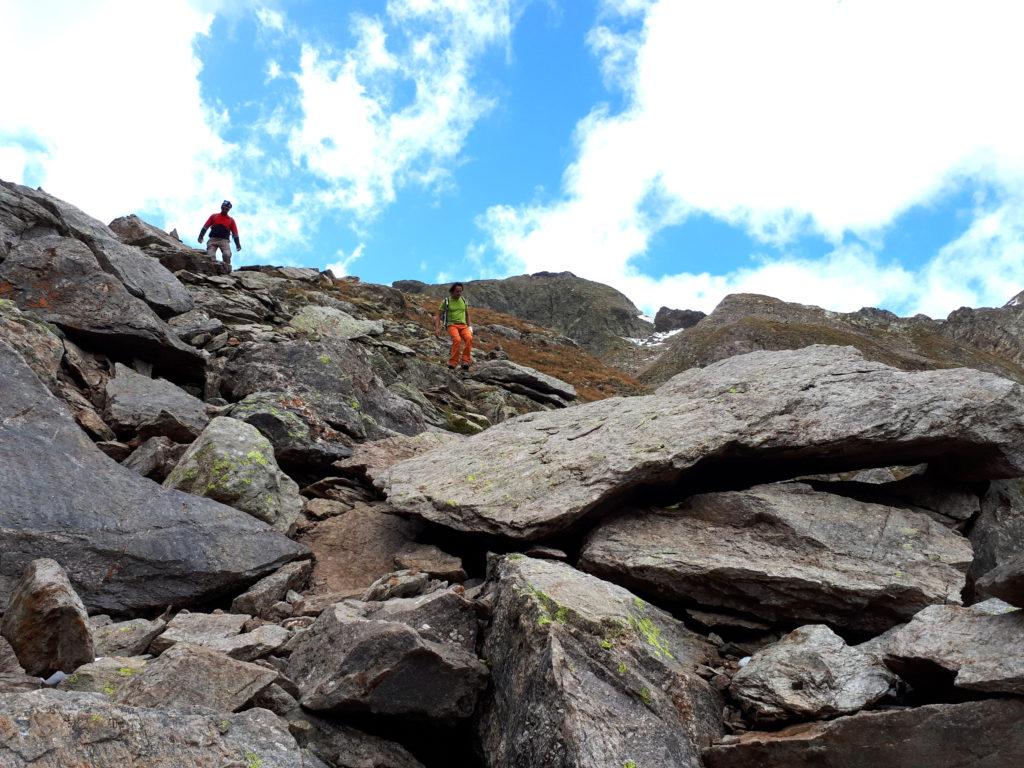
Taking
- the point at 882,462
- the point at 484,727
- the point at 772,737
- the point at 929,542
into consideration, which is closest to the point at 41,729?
the point at 484,727

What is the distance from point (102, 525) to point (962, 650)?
1056cm

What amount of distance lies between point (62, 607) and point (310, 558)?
4823mm

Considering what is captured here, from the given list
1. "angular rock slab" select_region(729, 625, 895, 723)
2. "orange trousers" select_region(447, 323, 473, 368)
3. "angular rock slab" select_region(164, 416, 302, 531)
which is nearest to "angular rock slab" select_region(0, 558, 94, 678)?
"angular rock slab" select_region(164, 416, 302, 531)

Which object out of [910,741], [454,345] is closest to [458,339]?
[454,345]

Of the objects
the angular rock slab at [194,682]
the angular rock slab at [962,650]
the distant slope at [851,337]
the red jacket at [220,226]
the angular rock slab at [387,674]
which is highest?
the distant slope at [851,337]

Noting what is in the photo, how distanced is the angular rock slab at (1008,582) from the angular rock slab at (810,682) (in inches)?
53.1

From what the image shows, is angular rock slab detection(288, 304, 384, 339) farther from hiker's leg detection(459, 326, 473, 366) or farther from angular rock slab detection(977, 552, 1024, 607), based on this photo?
angular rock slab detection(977, 552, 1024, 607)

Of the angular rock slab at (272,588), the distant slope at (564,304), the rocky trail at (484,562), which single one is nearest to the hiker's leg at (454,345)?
the rocky trail at (484,562)

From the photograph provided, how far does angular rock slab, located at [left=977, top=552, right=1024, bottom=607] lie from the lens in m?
6.92

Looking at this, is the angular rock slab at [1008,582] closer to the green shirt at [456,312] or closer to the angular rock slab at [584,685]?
the angular rock slab at [584,685]

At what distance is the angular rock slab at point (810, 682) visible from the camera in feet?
23.3

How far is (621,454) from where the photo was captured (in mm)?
11625

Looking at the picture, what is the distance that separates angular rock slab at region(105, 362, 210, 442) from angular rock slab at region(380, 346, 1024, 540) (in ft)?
15.1

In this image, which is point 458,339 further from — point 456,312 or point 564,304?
point 564,304
